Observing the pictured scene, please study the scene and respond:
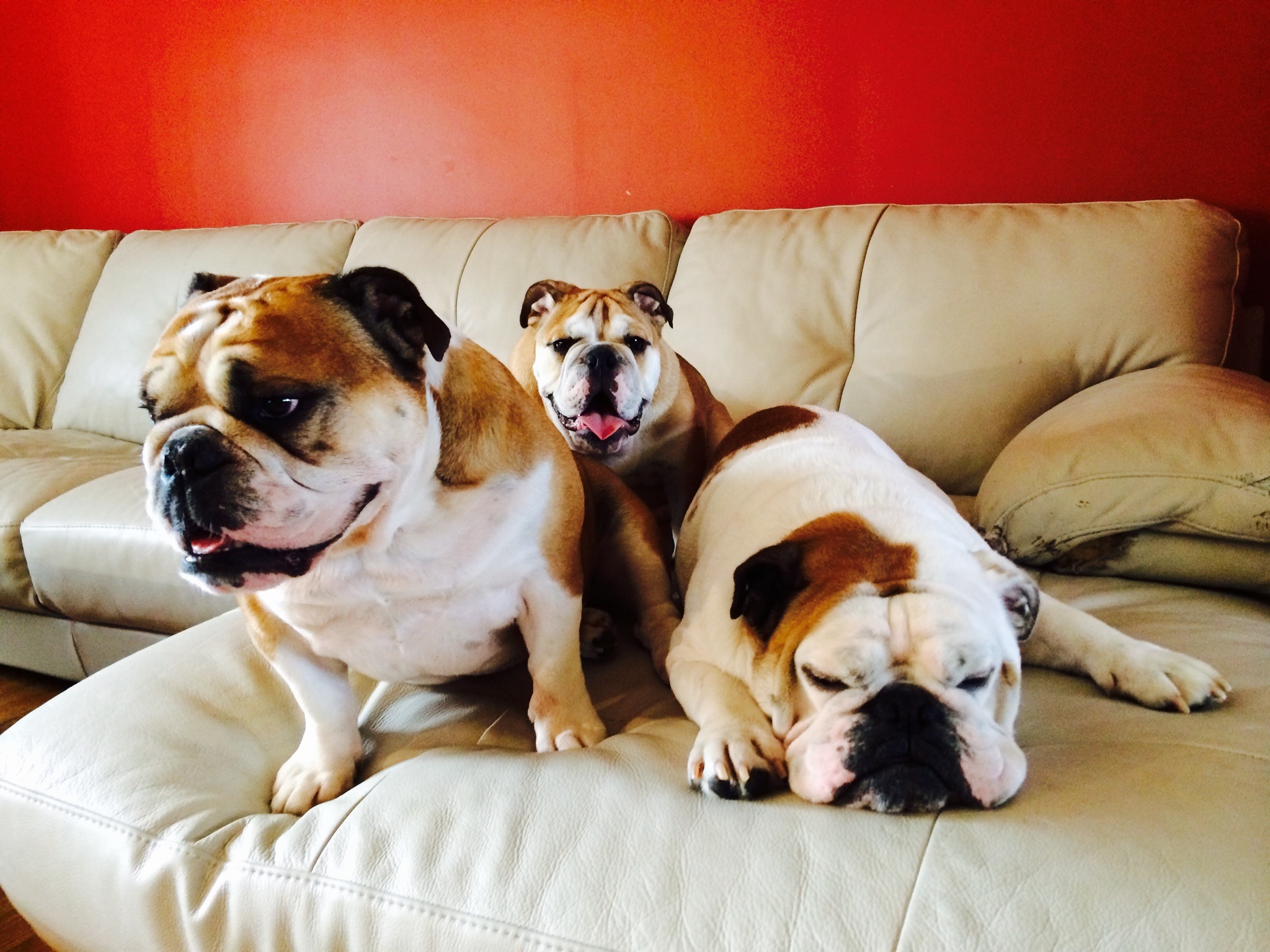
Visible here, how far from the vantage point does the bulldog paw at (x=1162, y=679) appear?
3.65 feet

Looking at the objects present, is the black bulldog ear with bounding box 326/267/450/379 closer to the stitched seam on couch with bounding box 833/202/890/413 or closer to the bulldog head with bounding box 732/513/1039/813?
the bulldog head with bounding box 732/513/1039/813

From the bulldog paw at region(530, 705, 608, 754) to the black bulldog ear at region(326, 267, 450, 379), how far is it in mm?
558

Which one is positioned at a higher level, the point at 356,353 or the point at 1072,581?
the point at 356,353

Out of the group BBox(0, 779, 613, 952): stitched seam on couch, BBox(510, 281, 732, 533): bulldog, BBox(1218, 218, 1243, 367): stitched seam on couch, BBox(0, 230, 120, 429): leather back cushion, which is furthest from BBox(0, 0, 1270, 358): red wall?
BBox(0, 779, 613, 952): stitched seam on couch

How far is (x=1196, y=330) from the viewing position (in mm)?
2023

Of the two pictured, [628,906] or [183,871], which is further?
[183,871]

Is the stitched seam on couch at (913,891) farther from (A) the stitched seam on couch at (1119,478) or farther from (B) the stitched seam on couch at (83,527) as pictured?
(B) the stitched seam on couch at (83,527)

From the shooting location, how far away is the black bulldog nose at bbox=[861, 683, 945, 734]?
0.98 m

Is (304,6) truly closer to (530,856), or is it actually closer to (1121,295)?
(1121,295)

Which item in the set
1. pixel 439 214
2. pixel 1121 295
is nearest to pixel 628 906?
pixel 1121 295

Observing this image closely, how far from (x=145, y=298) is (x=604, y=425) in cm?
232

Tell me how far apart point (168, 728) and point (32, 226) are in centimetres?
457

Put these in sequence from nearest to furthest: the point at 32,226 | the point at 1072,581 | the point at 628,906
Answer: the point at 628,906 < the point at 1072,581 < the point at 32,226

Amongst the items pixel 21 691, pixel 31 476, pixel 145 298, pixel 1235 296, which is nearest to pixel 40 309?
pixel 145 298
